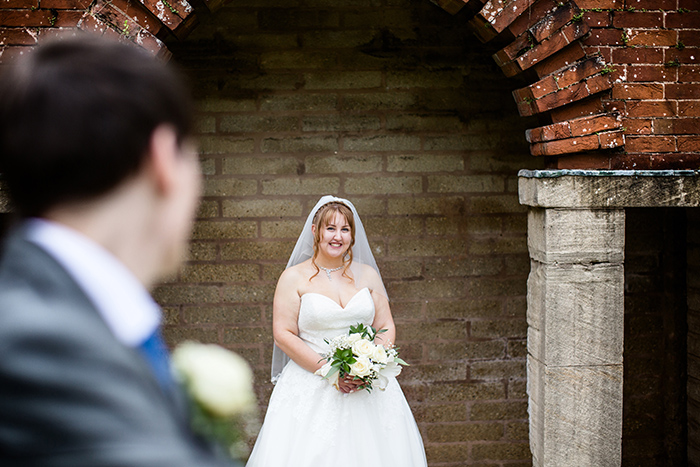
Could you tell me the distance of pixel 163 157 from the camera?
2.15 ft

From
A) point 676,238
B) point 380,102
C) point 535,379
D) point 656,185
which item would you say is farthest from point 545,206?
point 676,238

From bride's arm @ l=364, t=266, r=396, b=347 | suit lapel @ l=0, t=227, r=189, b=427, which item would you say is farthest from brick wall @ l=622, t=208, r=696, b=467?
suit lapel @ l=0, t=227, r=189, b=427

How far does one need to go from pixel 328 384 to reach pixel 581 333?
150 cm

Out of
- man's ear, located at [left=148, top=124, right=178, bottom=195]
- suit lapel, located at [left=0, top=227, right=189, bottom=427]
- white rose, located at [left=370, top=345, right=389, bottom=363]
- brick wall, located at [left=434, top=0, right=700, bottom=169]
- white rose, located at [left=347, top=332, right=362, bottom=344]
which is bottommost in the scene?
white rose, located at [left=370, top=345, right=389, bottom=363]

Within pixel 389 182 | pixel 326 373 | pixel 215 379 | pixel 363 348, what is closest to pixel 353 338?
pixel 363 348

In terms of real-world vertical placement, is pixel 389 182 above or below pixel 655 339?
above

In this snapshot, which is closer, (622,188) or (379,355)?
(622,188)

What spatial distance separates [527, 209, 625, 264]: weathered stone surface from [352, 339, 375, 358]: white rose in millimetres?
1091

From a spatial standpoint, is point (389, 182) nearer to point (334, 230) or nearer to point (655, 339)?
point (334, 230)

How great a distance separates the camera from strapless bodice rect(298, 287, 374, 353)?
10.9ft

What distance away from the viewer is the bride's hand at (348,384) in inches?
123

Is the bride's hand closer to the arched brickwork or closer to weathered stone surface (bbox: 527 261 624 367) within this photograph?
weathered stone surface (bbox: 527 261 624 367)

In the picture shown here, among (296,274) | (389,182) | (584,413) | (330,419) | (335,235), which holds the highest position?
(389,182)

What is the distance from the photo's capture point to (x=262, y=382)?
14.3 feet
